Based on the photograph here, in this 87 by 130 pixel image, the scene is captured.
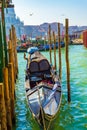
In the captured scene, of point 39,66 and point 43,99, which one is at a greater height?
point 39,66

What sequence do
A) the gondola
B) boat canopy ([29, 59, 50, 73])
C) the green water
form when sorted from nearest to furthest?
the gondola, the green water, boat canopy ([29, 59, 50, 73])

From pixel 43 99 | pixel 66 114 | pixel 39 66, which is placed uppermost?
pixel 39 66

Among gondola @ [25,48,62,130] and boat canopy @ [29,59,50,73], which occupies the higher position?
boat canopy @ [29,59,50,73]

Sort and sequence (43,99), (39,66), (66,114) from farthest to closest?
(39,66), (66,114), (43,99)

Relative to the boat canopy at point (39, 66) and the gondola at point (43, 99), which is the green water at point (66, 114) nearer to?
the gondola at point (43, 99)

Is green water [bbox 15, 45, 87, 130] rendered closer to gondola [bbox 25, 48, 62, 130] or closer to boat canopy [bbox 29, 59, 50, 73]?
gondola [bbox 25, 48, 62, 130]

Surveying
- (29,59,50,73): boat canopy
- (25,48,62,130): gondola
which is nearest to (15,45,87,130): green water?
(25,48,62,130): gondola

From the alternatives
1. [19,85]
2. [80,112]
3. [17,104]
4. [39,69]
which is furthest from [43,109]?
[19,85]

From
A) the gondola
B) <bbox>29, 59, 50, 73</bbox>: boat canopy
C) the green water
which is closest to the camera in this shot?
the gondola

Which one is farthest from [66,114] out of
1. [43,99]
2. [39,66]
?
[39,66]

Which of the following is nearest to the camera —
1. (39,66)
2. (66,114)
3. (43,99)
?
(43,99)

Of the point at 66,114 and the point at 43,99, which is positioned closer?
the point at 43,99

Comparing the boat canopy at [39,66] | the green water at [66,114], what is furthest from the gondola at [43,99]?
the boat canopy at [39,66]

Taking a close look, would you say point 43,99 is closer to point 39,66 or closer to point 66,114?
point 66,114
